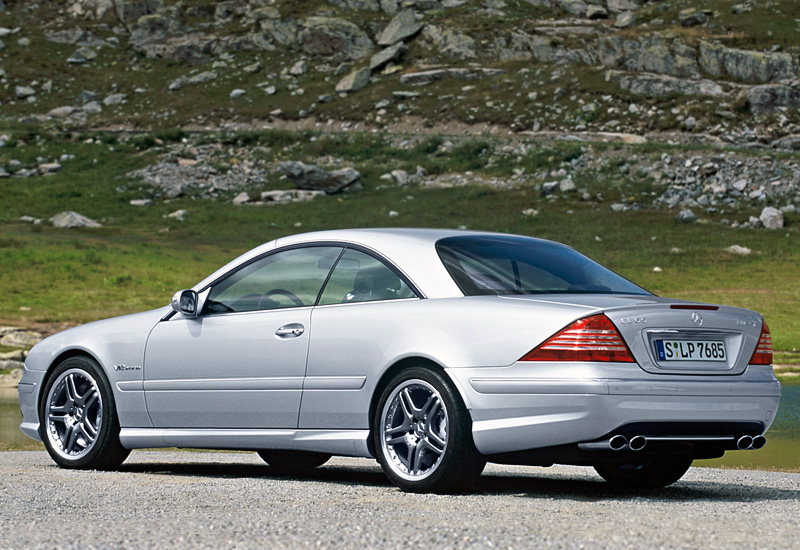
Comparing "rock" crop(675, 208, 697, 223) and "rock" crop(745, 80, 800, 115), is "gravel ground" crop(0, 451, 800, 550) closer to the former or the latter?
"rock" crop(675, 208, 697, 223)

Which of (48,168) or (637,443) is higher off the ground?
(637,443)

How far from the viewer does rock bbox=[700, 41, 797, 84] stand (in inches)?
2584

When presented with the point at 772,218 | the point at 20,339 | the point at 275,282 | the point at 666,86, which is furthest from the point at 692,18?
the point at 275,282

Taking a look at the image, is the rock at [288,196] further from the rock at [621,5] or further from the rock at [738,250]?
the rock at [621,5]

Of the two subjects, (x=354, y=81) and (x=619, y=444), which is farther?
(x=354, y=81)

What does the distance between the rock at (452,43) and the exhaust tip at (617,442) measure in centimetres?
7198

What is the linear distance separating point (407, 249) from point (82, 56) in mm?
88390

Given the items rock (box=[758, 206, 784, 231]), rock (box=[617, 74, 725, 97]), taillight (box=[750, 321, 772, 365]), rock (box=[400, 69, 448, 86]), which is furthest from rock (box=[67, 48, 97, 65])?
taillight (box=[750, 321, 772, 365])

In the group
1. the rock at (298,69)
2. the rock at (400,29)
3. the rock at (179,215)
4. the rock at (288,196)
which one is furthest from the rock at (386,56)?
the rock at (179,215)

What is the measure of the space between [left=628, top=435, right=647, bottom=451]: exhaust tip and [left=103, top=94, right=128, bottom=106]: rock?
80101 mm

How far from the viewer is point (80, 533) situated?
4566mm

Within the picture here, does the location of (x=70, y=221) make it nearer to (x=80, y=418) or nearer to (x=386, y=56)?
(x=386, y=56)

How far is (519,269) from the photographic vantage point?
6.79 m

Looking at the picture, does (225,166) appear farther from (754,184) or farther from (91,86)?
(91,86)
